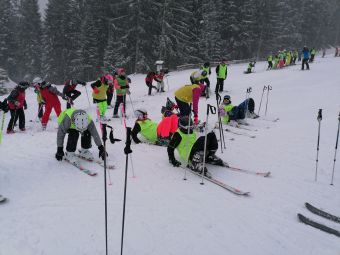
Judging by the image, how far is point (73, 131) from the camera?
7.43m

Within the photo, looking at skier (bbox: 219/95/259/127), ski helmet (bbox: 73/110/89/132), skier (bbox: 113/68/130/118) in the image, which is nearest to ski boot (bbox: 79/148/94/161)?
ski helmet (bbox: 73/110/89/132)

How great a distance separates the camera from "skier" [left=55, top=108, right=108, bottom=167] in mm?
7203

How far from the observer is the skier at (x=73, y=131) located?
7.20 m

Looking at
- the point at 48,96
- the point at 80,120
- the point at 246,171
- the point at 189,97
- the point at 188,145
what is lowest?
the point at 246,171

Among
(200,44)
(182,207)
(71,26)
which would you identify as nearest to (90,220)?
(182,207)

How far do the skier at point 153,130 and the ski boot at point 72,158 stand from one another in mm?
2058

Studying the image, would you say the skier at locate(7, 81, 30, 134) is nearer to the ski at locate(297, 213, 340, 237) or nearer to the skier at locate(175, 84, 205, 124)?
the skier at locate(175, 84, 205, 124)

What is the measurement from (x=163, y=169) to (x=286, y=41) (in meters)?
53.7

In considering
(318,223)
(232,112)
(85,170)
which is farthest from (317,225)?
(232,112)

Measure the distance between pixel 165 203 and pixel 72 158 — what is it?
2.79 meters

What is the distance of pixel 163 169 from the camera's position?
7.40 metres

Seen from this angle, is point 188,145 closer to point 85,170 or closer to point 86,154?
point 85,170

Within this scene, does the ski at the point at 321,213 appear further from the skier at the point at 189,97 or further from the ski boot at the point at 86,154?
the ski boot at the point at 86,154

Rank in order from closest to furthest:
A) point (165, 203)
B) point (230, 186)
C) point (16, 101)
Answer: point (165, 203) → point (230, 186) → point (16, 101)
